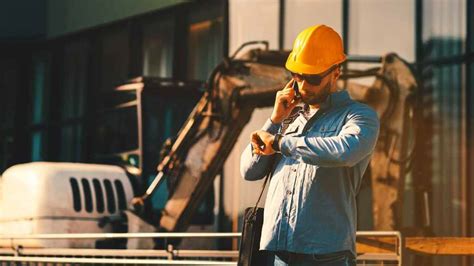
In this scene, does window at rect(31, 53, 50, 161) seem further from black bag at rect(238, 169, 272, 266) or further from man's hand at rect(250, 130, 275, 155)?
man's hand at rect(250, 130, 275, 155)

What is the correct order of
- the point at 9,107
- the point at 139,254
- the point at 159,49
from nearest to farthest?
the point at 139,254 → the point at 159,49 → the point at 9,107

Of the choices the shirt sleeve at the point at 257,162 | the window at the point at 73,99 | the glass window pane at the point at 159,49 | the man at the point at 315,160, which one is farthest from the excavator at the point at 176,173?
the man at the point at 315,160

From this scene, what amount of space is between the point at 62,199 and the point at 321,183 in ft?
41.1

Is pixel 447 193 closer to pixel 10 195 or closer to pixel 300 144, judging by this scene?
pixel 10 195

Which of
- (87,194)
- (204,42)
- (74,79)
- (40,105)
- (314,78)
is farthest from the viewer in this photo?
(40,105)

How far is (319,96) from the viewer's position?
5.88m

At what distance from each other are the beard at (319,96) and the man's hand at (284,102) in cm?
6

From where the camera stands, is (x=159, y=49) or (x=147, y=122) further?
(x=159, y=49)

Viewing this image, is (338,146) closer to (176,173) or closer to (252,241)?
(252,241)

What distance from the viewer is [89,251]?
13961 mm

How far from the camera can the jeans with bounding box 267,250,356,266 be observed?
5.63 m

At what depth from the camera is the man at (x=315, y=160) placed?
564 centimetres

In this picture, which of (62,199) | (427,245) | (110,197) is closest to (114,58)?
(110,197)

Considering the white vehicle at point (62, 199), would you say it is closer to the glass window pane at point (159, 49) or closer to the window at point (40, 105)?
the glass window pane at point (159, 49)
